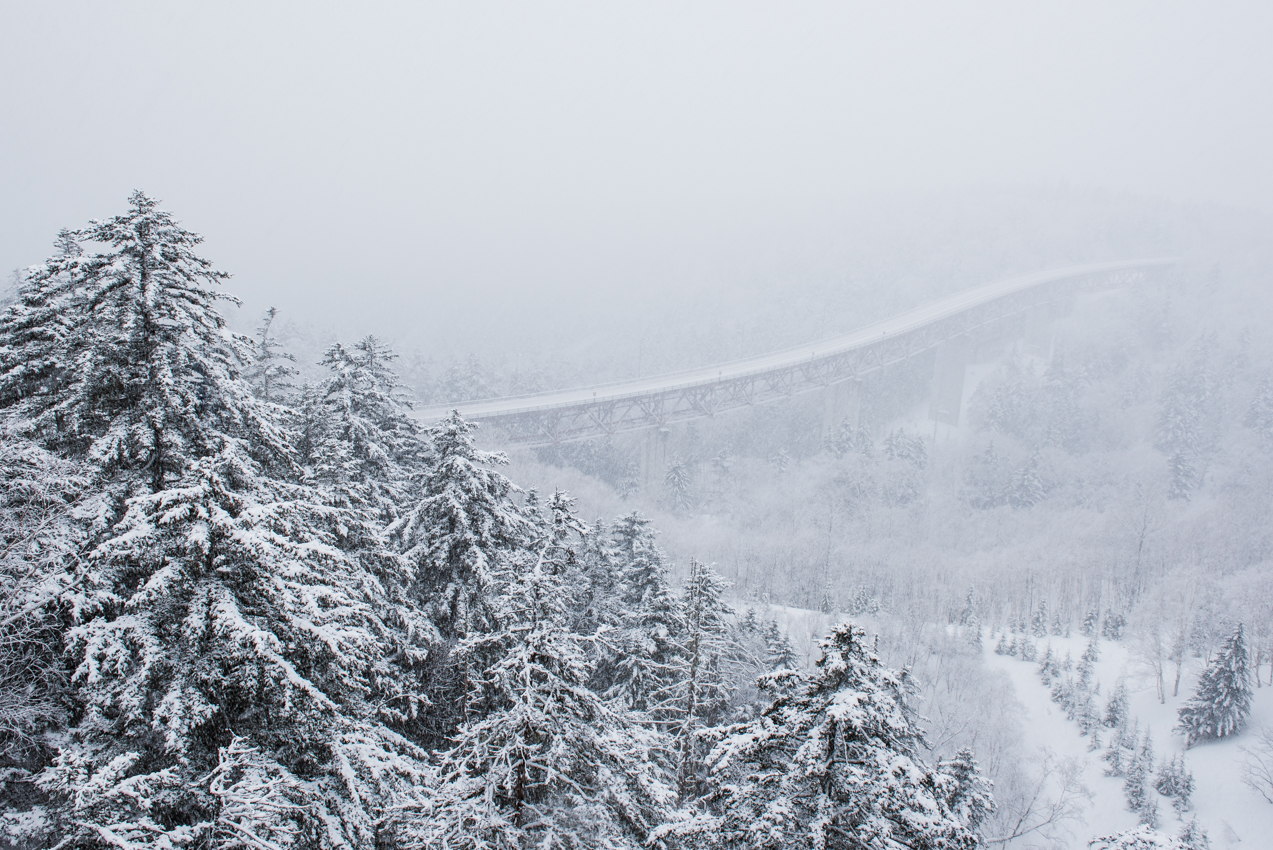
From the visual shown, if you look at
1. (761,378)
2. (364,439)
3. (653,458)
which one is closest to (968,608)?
(761,378)

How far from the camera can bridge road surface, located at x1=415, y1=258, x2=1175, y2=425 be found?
72062 mm

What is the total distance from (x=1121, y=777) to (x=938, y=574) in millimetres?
27613

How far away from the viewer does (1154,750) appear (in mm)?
43969

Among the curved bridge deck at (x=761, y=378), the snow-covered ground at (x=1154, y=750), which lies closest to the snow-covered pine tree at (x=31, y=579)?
the snow-covered ground at (x=1154, y=750)

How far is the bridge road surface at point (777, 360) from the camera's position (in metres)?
72.1

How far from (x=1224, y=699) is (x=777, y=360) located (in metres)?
59.0

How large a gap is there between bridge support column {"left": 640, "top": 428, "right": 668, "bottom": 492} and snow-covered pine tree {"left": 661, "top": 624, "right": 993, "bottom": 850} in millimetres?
73490

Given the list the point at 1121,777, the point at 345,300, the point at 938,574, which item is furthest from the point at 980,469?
the point at 345,300

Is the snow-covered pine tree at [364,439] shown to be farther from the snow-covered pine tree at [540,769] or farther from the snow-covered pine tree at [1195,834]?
the snow-covered pine tree at [1195,834]

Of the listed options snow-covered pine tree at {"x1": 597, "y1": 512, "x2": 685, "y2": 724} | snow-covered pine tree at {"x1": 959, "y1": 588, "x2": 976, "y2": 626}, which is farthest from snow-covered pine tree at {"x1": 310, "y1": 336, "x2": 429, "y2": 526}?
snow-covered pine tree at {"x1": 959, "y1": 588, "x2": 976, "y2": 626}

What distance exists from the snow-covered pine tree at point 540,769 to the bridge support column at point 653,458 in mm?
72011

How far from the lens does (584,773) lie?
939 centimetres

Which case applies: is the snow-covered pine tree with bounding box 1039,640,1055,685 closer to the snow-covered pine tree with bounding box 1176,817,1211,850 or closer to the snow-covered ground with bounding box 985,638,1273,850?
the snow-covered ground with bounding box 985,638,1273,850

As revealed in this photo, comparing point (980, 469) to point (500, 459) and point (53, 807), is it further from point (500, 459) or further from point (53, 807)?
point (53, 807)
